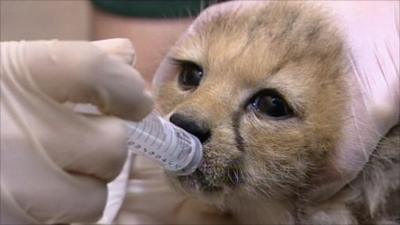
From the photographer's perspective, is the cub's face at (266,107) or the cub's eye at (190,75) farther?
the cub's eye at (190,75)

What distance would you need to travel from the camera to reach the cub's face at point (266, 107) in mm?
1006

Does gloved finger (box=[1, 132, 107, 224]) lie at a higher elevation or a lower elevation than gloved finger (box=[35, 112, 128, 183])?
lower

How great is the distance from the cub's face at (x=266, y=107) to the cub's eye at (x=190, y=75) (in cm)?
2

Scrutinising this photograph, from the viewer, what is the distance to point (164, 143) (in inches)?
34.5

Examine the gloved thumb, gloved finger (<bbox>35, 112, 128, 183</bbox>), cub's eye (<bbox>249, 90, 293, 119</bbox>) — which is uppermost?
the gloved thumb

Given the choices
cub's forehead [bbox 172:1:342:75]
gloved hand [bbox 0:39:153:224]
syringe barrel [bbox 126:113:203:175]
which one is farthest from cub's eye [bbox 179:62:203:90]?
gloved hand [bbox 0:39:153:224]

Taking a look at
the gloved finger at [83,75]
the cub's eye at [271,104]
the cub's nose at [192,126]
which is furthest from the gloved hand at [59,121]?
the cub's eye at [271,104]

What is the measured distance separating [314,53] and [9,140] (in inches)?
20.8

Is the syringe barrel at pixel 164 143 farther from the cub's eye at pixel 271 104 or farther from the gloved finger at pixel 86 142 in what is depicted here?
the cub's eye at pixel 271 104

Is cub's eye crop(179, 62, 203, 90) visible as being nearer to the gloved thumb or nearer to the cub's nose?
the cub's nose

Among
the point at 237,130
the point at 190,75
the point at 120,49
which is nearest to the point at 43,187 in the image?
the point at 120,49

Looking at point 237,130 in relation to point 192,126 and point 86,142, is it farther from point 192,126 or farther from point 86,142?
point 86,142

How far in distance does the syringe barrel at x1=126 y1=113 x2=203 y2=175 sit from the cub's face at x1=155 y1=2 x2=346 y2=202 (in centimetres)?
4

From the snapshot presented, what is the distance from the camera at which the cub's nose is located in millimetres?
956
